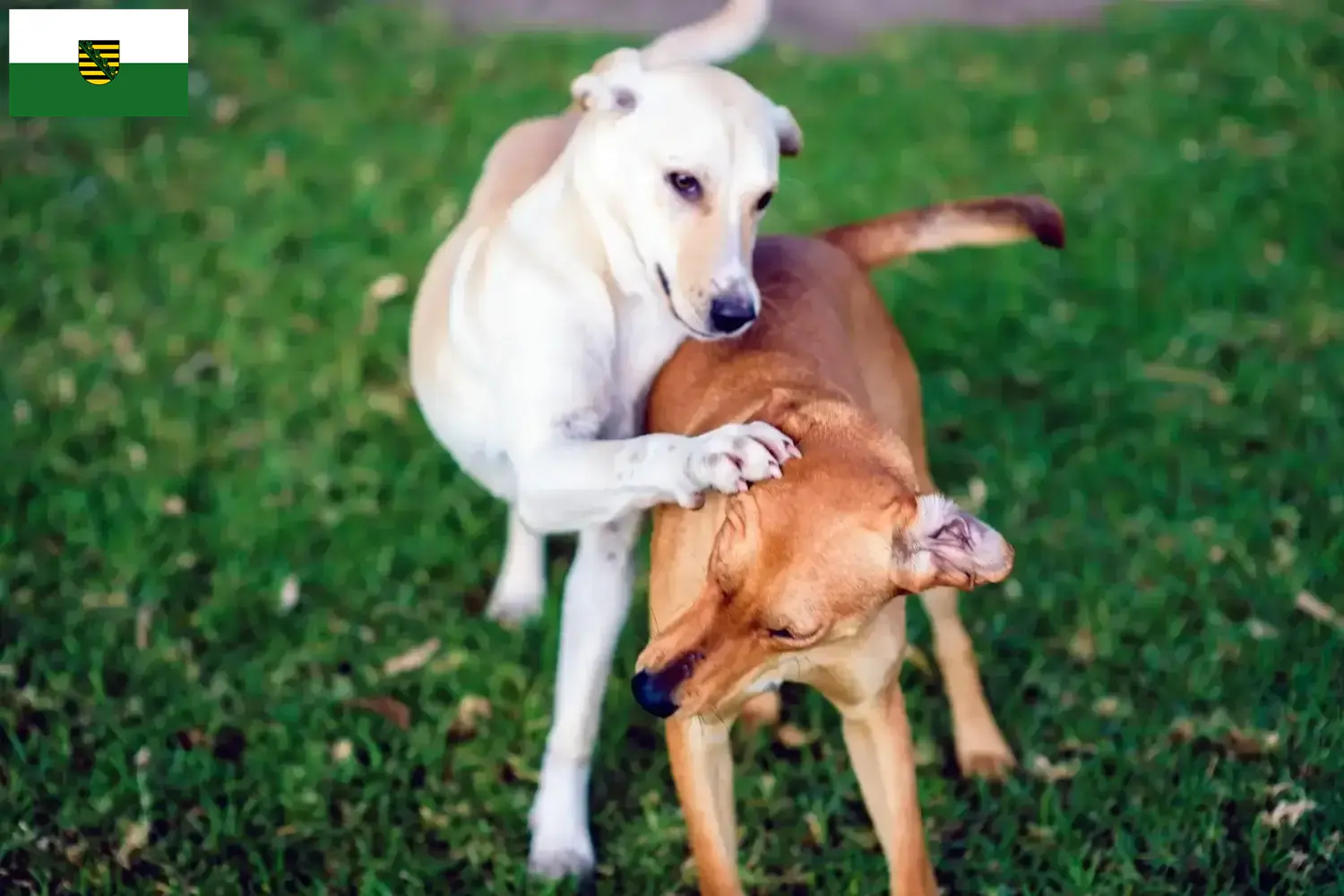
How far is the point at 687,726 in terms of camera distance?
3.28m

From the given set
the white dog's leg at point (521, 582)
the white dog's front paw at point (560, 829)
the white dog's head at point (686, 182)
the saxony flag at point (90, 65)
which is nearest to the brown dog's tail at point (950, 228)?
the white dog's head at point (686, 182)

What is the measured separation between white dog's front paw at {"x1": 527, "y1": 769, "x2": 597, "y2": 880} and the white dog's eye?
149 centimetres

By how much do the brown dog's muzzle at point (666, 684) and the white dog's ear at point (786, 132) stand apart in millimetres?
1420

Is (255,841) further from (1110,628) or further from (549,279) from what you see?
(1110,628)

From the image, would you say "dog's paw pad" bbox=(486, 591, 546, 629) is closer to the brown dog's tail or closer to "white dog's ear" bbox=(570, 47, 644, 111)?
the brown dog's tail

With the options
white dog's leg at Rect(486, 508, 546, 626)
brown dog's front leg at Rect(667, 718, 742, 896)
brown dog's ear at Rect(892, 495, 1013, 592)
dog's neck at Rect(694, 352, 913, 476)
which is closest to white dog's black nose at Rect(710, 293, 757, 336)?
dog's neck at Rect(694, 352, 913, 476)

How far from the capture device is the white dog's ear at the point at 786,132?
12.1 feet

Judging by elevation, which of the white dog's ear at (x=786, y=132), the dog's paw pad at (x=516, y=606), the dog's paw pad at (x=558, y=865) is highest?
the white dog's ear at (x=786, y=132)

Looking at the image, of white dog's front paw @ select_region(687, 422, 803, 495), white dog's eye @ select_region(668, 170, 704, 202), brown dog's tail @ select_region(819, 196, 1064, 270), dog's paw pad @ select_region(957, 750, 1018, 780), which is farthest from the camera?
dog's paw pad @ select_region(957, 750, 1018, 780)

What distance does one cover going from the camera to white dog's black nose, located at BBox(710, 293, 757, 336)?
11.0 feet

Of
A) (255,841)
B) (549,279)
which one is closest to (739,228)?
(549,279)

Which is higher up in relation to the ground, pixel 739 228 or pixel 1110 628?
pixel 739 228

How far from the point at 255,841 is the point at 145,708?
0.62m

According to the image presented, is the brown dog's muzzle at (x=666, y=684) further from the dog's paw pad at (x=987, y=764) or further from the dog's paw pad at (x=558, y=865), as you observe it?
the dog's paw pad at (x=987, y=764)
